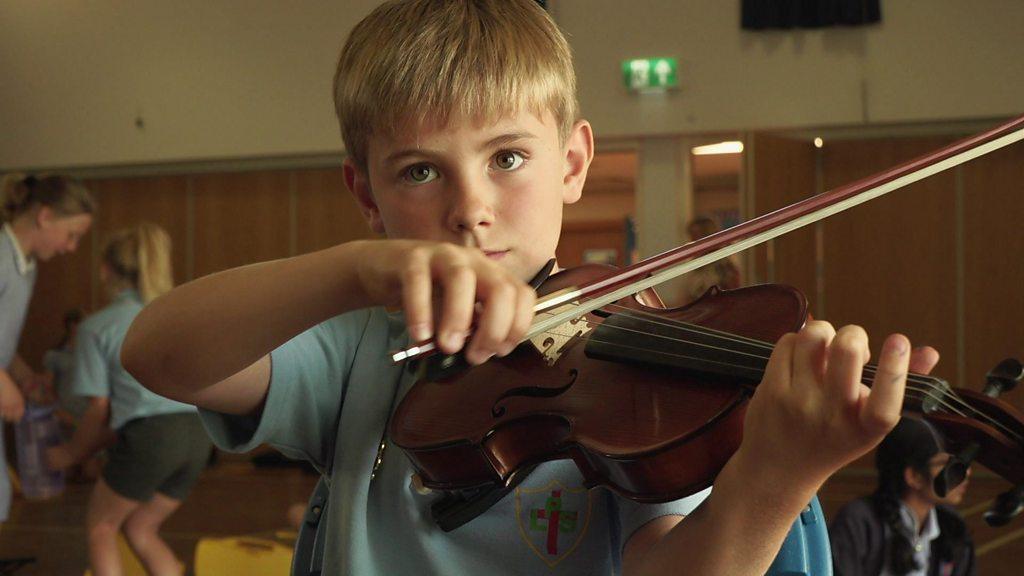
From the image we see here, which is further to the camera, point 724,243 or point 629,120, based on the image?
point 629,120

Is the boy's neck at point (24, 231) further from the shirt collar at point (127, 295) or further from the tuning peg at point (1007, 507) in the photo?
the tuning peg at point (1007, 507)

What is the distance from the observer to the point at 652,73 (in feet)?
21.6

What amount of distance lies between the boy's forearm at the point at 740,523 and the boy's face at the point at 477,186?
0.31 meters

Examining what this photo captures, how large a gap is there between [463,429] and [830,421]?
1.23ft

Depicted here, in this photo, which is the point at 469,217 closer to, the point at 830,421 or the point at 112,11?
the point at 830,421

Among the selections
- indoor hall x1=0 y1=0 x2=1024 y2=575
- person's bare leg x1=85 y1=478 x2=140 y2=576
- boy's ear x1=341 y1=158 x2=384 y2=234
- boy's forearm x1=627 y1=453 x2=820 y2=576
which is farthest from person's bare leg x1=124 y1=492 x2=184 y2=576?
boy's forearm x1=627 y1=453 x2=820 y2=576

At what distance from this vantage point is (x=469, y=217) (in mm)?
1002

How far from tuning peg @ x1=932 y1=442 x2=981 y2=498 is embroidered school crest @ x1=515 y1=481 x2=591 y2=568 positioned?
32cm

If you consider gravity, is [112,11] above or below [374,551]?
above

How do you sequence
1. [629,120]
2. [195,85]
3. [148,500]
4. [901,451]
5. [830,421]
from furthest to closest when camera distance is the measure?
[195,85], [629,120], [148,500], [901,451], [830,421]

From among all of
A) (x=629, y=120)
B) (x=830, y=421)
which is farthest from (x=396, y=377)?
A: (x=629, y=120)

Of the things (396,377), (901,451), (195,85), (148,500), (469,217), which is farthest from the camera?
(195,85)

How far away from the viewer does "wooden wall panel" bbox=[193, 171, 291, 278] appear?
7746 mm

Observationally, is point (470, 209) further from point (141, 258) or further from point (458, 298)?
point (141, 258)
